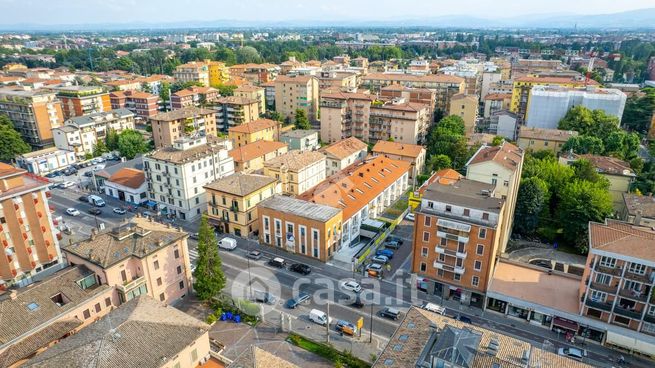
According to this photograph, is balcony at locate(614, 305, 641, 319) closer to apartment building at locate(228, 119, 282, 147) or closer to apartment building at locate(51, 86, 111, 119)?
apartment building at locate(228, 119, 282, 147)

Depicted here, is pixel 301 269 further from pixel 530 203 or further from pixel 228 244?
pixel 530 203

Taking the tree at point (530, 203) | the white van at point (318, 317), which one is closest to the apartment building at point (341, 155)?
the tree at point (530, 203)

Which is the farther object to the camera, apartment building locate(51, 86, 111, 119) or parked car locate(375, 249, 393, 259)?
apartment building locate(51, 86, 111, 119)

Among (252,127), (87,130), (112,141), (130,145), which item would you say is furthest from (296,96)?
(87,130)

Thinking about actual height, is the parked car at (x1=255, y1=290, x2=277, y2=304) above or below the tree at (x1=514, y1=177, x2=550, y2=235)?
below

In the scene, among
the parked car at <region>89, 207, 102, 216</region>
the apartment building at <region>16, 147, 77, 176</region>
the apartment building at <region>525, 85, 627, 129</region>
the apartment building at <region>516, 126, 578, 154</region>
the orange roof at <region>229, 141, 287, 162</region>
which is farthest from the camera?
the apartment building at <region>525, 85, 627, 129</region>

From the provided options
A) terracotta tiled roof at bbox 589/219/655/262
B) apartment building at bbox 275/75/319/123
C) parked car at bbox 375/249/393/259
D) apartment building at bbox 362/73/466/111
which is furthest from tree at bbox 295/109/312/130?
terracotta tiled roof at bbox 589/219/655/262

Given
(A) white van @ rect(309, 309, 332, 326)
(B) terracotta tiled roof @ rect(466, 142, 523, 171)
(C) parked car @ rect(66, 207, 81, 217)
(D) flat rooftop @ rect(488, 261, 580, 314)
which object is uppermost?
(B) terracotta tiled roof @ rect(466, 142, 523, 171)
